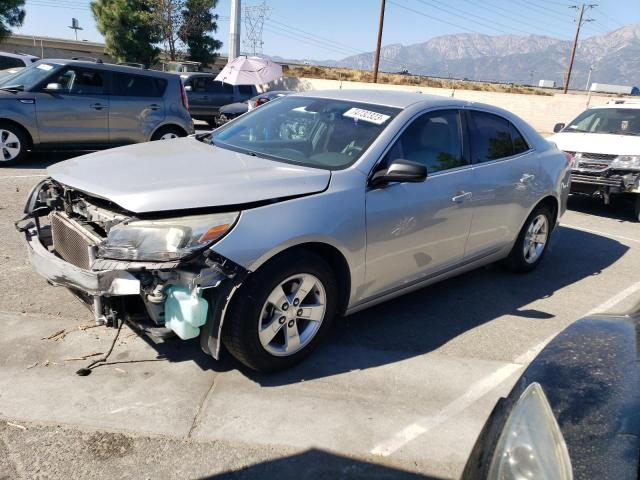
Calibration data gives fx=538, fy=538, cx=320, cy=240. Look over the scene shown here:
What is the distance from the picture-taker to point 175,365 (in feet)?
11.1

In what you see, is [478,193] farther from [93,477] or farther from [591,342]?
[93,477]

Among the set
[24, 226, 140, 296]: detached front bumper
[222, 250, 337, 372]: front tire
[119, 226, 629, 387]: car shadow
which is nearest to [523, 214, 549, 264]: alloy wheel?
[119, 226, 629, 387]: car shadow

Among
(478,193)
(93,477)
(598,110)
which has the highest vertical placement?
(598,110)

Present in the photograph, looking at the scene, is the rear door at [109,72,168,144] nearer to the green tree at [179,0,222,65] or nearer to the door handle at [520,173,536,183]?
the door handle at [520,173,536,183]

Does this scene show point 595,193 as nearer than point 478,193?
No

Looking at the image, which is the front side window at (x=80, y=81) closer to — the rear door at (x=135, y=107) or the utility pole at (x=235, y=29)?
the rear door at (x=135, y=107)

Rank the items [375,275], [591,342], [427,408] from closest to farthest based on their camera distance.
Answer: [591,342] < [427,408] < [375,275]

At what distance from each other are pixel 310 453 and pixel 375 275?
1342 millimetres

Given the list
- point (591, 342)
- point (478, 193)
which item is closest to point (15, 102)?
point (478, 193)

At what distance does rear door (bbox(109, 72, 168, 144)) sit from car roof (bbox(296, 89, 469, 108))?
5.73 metres

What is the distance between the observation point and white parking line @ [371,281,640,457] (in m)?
2.81

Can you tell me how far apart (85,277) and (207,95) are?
15162mm

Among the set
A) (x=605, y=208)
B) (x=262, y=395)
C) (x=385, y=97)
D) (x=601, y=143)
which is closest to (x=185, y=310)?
(x=262, y=395)

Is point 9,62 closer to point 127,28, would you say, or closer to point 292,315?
point 292,315
